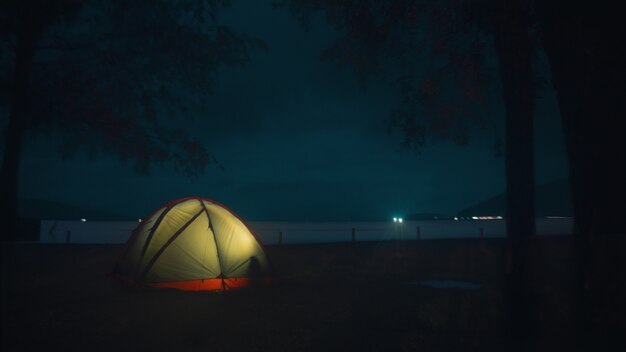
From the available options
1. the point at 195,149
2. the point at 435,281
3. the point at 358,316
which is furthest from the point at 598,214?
the point at 195,149

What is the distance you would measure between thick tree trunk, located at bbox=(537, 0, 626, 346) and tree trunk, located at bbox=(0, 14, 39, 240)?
58.9 feet

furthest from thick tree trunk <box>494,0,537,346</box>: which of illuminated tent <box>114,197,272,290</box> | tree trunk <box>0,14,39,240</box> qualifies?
tree trunk <box>0,14,39,240</box>

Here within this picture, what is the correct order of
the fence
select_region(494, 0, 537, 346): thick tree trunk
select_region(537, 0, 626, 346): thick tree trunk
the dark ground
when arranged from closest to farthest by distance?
select_region(537, 0, 626, 346): thick tree trunk, the dark ground, select_region(494, 0, 537, 346): thick tree trunk, the fence

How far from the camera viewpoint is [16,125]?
57.3 feet

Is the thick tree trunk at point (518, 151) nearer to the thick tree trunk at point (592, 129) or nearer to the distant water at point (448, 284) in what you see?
the distant water at point (448, 284)

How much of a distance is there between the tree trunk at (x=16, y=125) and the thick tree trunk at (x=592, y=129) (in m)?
18.0

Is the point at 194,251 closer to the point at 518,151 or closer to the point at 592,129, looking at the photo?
the point at 518,151

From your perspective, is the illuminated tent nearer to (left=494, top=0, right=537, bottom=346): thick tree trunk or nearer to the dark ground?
the dark ground

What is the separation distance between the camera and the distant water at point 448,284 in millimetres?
12328

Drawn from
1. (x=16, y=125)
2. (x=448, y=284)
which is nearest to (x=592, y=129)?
(x=448, y=284)

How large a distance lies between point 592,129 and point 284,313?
19.2ft

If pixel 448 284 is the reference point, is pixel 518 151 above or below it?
above

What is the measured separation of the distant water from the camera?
1233cm

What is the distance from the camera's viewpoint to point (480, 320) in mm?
8172
